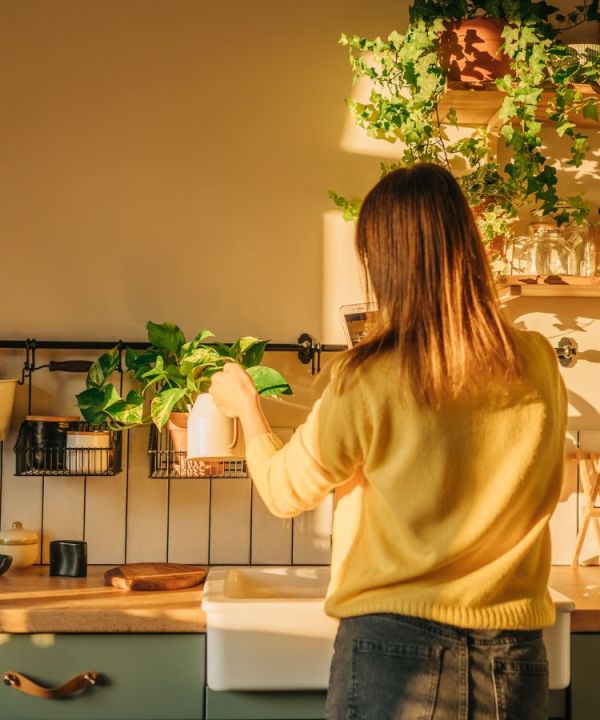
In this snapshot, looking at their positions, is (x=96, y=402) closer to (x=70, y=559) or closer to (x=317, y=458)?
(x=70, y=559)

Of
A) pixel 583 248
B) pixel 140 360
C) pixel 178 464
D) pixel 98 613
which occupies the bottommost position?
pixel 98 613

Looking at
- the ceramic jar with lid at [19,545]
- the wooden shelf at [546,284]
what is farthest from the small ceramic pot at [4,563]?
the wooden shelf at [546,284]

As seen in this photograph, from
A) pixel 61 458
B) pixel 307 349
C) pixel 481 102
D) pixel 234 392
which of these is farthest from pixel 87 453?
pixel 481 102

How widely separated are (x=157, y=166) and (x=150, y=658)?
46.8 inches

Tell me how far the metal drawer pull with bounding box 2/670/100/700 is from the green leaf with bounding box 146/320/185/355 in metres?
0.73

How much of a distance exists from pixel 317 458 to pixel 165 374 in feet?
2.77

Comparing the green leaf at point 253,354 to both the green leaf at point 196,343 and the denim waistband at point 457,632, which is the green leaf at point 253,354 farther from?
the denim waistband at point 457,632

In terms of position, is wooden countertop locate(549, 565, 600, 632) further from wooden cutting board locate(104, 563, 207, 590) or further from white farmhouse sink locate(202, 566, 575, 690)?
wooden cutting board locate(104, 563, 207, 590)

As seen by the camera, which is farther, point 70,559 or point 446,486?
point 70,559

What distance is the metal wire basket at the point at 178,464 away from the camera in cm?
204

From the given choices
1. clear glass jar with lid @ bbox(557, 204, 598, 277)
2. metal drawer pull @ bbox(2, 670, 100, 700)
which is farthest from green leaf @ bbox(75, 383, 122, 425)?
clear glass jar with lid @ bbox(557, 204, 598, 277)

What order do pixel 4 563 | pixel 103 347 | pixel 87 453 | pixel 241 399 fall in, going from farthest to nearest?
pixel 103 347, pixel 87 453, pixel 4 563, pixel 241 399

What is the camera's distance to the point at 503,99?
2164mm

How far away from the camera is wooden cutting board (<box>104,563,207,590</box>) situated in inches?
73.5
